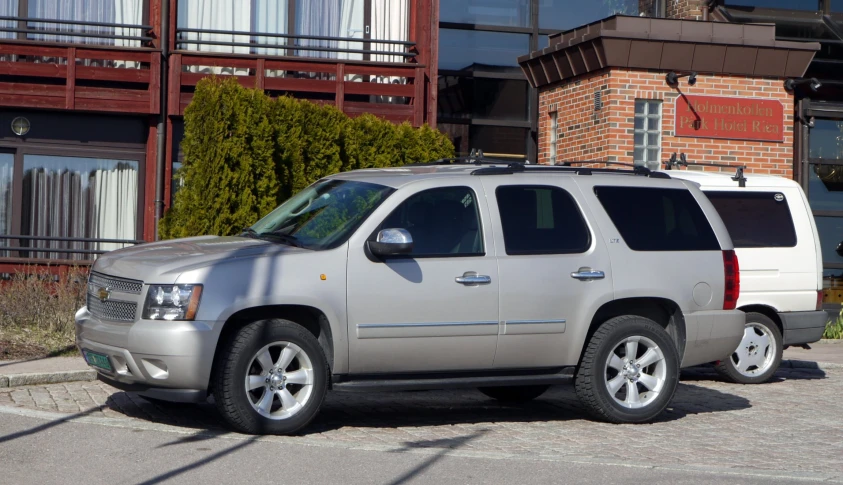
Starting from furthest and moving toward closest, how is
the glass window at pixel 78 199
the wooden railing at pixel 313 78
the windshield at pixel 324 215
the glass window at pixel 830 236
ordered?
1. the glass window at pixel 830 236
2. the glass window at pixel 78 199
3. the wooden railing at pixel 313 78
4. the windshield at pixel 324 215

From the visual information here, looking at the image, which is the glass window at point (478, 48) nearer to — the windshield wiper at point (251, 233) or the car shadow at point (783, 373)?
the car shadow at point (783, 373)

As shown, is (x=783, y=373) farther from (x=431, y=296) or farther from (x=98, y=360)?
(x=98, y=360)

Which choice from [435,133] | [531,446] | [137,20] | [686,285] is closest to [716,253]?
[686,285]

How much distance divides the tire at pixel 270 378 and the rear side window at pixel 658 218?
2.74m

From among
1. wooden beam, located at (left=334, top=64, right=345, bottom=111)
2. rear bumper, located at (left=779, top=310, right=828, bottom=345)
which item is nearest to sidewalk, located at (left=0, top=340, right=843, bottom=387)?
rear bumper, located at (left=779, top=310, right=828, bottom=345)

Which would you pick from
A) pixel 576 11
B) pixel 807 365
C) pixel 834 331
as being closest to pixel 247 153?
pixel 807 365

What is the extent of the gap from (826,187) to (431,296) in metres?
11.9

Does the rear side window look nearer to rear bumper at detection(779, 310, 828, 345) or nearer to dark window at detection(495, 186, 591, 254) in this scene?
dark window at detection(495, 186, 591, 254)

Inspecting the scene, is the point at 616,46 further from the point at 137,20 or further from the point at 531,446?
the point at 531,446

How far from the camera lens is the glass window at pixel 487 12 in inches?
753

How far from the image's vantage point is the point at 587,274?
8867 millimetres

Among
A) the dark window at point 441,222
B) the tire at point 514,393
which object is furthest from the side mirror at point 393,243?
the tire at point 514,393

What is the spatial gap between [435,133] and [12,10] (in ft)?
22.3

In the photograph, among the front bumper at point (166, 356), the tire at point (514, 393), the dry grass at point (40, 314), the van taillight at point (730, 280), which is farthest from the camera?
the dry grass at point (40, 314)
